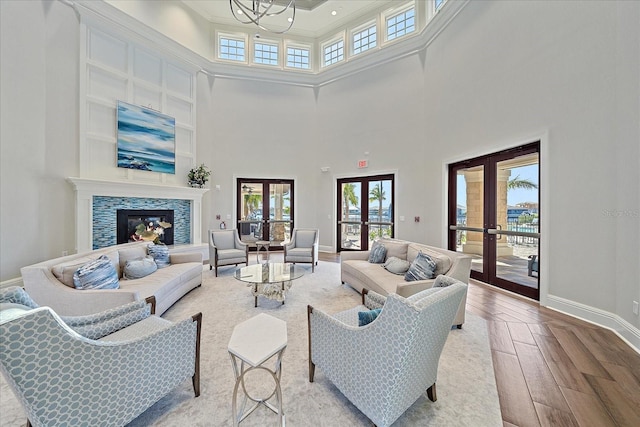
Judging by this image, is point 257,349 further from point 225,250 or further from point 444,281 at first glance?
point 225,250

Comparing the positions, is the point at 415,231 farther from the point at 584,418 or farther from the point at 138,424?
the point at 138,424

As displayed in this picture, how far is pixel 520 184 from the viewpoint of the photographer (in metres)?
3.98

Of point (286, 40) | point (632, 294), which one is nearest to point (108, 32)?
point (286, 40)

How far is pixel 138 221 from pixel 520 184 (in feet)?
24.2

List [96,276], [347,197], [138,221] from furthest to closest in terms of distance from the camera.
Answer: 1. [347,197]
2. [138,221]
3. [96,276]

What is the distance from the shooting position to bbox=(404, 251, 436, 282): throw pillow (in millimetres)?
2982

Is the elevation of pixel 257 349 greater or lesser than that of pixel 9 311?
lesser

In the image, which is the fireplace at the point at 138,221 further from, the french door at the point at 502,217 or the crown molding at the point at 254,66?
the french door at the point at 502,217

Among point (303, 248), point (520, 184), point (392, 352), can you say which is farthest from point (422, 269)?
point (303, 248)

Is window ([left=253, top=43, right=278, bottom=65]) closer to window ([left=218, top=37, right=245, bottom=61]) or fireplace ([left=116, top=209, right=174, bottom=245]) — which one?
window ([left=218, top=37, right=245, bottom=61])

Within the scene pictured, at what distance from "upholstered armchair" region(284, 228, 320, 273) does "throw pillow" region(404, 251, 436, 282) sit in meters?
2.61

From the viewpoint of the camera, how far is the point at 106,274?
2766 millimetres

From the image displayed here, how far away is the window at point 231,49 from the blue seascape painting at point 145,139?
8.92ft

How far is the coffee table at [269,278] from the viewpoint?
3.41 m
